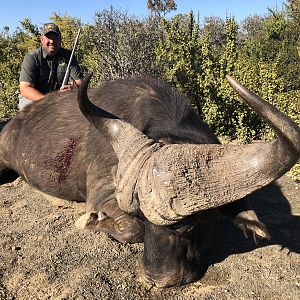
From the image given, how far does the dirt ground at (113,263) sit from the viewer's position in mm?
3264

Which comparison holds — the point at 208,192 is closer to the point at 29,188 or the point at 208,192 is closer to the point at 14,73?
the point at 29,188

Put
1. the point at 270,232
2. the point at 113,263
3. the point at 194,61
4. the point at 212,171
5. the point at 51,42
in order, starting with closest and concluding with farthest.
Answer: the point at 212,171
the point at 113,263
the point at 270,232
the point at 51,42
the point at 194,61

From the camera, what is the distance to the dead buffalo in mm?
2344

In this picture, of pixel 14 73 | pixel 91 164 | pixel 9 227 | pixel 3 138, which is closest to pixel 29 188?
pixel 3 138

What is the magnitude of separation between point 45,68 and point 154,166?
4913 mm

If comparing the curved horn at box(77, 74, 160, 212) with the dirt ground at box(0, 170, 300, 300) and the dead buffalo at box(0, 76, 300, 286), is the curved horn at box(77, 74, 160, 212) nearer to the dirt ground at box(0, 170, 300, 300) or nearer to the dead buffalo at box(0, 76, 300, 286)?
the dead buffalo at box(0, 76, 300, 286)

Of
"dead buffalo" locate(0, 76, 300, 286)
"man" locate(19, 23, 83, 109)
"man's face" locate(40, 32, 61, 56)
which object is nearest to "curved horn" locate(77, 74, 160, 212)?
"dead buffalo" locate(0, 76, 300, 286)

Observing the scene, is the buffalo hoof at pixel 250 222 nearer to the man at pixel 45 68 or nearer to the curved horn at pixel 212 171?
the curved horn at pixel 212 171

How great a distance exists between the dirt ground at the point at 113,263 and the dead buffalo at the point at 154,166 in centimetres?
18

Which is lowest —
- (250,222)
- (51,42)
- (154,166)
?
(250,222)

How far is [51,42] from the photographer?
691 cm

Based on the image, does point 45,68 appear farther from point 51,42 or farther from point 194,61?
point 194,61

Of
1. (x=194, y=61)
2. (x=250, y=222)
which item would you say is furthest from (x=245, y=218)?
(x=194, y=61)

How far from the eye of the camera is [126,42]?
1076cm
